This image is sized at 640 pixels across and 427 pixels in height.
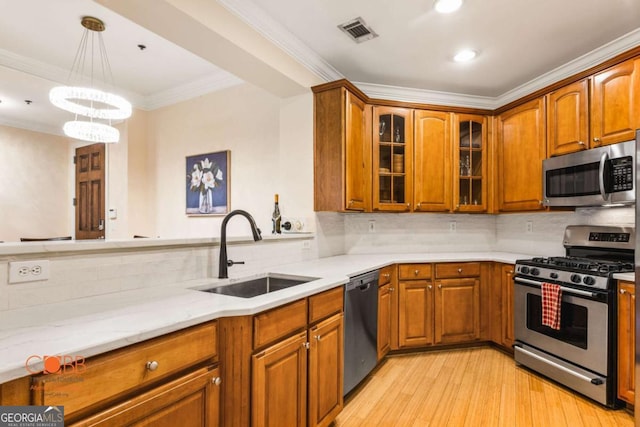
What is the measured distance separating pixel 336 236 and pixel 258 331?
1988 mm

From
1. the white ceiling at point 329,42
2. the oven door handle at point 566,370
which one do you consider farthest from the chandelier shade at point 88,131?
the oven door handle at point 566,370

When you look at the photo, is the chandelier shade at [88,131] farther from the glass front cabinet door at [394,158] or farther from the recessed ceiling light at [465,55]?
the recessed ceiling light at [465,55]

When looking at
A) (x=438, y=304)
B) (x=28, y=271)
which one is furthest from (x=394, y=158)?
(x=28, y=271)

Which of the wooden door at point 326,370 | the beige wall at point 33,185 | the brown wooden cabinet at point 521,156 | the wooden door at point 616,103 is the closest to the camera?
the wooden door at point 326,370

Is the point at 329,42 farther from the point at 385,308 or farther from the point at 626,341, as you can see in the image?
the point at 626,341

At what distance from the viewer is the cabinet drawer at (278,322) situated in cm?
140

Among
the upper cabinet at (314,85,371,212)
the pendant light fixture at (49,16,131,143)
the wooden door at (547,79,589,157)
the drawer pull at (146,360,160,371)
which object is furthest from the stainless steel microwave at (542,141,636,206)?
the pendant light fixture at (49,16,131,143)

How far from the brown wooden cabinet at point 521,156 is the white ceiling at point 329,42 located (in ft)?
1.18

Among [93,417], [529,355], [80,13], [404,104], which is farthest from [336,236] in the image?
[80,13]

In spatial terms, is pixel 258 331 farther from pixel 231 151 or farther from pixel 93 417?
pixel 231 151

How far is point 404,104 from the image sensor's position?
3279mm

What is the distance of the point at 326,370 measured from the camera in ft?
5.98

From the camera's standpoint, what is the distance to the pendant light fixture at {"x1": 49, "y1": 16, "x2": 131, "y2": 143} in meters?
2.83

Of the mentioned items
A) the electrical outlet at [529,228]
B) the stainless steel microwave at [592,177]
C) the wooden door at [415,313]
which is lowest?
the wooden door at [415,313]
